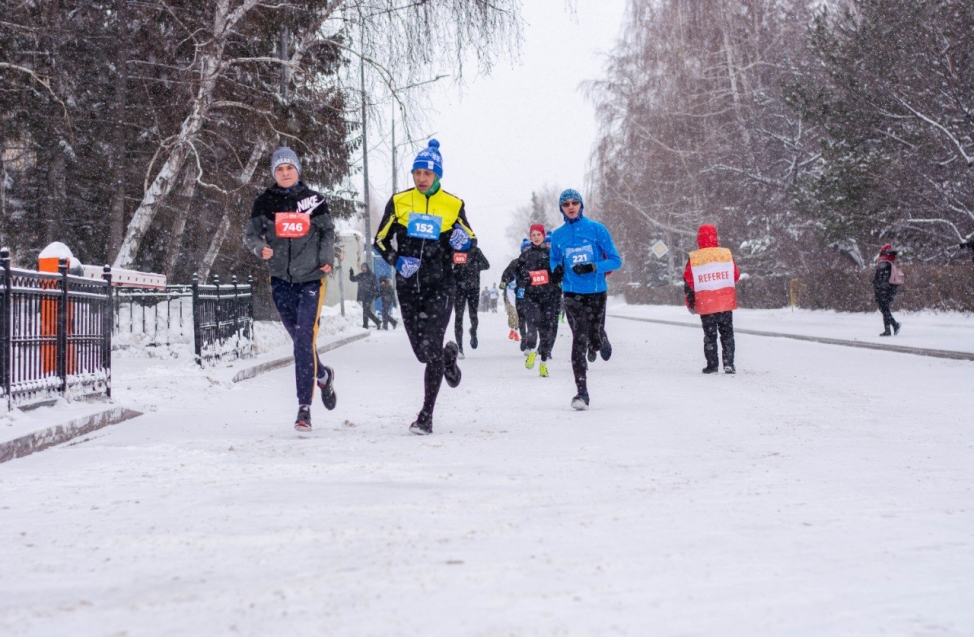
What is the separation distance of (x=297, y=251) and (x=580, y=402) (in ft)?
8.60

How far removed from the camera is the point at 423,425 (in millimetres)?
6641

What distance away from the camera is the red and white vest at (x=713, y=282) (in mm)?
11836

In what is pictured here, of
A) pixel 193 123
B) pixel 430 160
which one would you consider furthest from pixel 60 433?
pixel 193 123

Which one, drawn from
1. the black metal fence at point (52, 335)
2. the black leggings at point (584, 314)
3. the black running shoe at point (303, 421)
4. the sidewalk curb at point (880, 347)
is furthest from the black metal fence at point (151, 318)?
the sidewalk curb at point (880, 347)

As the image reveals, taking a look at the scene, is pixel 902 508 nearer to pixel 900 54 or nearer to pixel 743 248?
pixel 900 54

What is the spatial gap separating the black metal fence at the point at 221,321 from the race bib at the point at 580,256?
5.38 m

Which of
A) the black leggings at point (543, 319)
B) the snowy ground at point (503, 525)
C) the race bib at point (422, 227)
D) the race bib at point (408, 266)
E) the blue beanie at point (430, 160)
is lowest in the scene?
the snowy ground at point (503, 525)

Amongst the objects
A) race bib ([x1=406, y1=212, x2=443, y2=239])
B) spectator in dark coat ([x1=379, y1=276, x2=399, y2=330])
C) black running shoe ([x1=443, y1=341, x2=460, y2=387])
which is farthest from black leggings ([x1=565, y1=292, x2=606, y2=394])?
spectator in dark coat ([x1=379, y1=276, x2=399, y2=330])

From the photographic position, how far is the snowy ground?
2857 mm

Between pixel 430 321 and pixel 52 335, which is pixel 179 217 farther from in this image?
pixel 430 321

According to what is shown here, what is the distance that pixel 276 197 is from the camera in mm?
7000

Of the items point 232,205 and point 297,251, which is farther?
point 232,205

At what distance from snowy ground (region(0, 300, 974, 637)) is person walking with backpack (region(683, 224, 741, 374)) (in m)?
3.87

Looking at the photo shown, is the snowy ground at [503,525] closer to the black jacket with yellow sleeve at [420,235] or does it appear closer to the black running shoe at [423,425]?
the black running shoe at [423,425]
